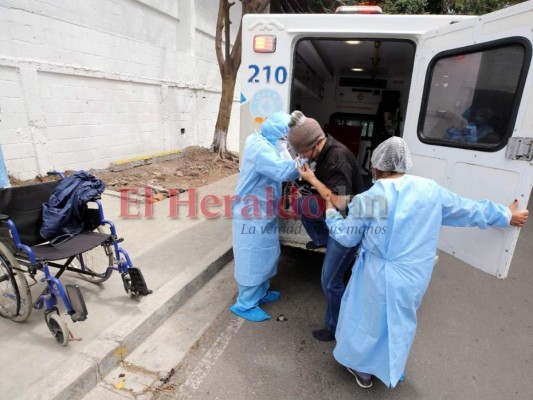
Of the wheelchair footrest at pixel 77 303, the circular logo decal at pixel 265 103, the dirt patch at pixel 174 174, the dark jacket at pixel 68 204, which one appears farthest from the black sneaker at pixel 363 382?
the dirt patch at pixel 174 174

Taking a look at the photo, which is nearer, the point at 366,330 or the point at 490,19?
the point at 366,330

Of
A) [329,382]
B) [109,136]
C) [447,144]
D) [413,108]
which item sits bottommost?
[329,382]

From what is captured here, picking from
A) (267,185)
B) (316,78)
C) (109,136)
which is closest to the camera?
(267,185)

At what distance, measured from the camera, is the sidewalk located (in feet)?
6.84

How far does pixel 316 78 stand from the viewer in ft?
20.8

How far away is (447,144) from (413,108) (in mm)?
452

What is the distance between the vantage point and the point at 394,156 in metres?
1.86

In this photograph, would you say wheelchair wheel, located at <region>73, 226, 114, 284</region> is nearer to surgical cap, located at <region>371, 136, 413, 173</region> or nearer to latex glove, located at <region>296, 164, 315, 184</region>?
latex glove, located at <region>296, 164, 315, 184</region>

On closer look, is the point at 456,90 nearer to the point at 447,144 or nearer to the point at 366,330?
the point at 447,144

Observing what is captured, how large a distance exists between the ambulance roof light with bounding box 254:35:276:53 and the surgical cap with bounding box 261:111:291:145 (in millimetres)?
782

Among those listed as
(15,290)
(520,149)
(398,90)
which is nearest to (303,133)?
(520,149)

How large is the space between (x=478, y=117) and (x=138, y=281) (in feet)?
9.33

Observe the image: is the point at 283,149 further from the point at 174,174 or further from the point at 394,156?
the point at 174,174

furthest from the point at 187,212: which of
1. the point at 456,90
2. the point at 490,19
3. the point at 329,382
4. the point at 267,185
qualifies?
the point at 490,19
